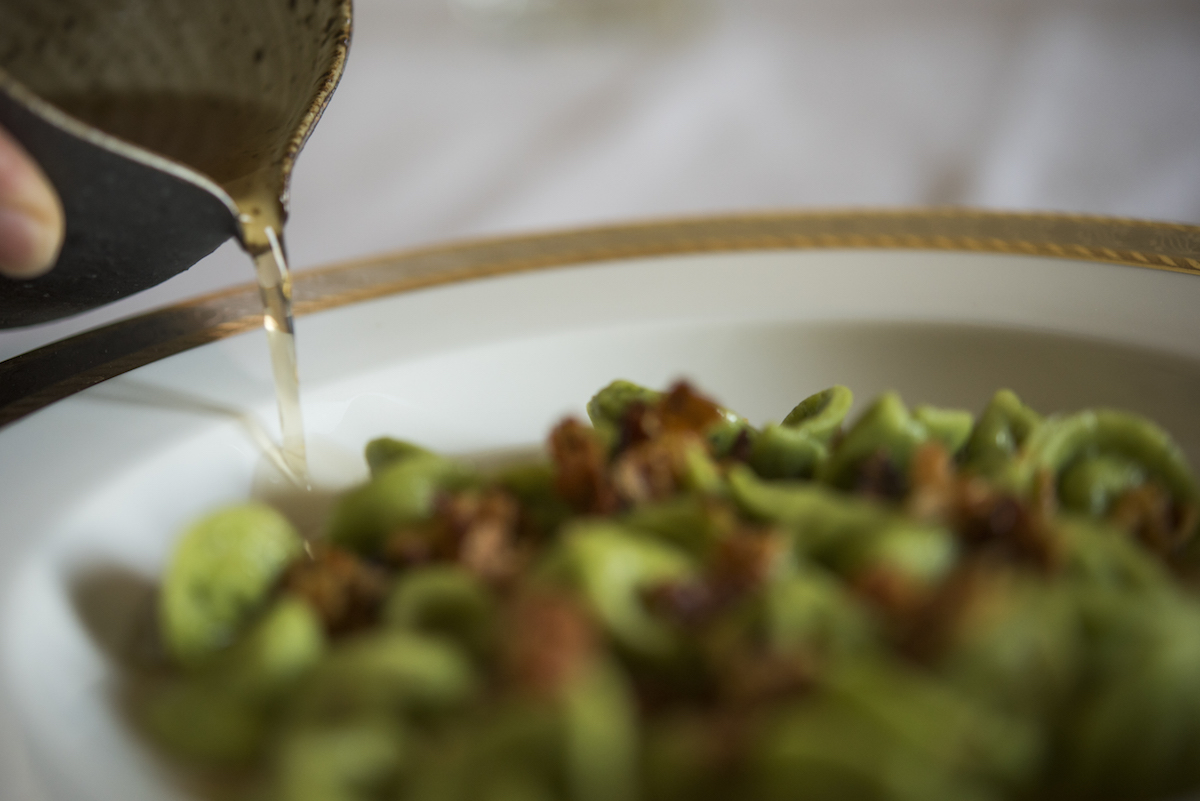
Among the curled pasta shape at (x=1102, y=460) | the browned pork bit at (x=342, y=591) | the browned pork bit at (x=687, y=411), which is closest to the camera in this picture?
the browned pork bit at (x=342, y=591)

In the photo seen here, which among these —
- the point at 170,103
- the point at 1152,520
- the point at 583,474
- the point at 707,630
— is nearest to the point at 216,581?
the point at 583,474

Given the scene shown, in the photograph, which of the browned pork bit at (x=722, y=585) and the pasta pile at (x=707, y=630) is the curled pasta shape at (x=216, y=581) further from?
the browned pork bit at (x=722, y=585)

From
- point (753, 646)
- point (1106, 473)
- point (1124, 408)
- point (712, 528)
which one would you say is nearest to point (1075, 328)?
point (1124, 408)

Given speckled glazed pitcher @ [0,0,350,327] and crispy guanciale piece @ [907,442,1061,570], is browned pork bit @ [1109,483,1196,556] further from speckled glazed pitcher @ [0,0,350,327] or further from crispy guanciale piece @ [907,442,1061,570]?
speckled glazed pitcher @ [0,0,350,327]

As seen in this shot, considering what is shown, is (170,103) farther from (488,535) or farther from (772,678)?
(772,678)

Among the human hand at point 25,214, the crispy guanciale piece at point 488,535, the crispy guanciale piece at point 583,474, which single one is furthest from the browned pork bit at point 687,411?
the human hand at point 25,214

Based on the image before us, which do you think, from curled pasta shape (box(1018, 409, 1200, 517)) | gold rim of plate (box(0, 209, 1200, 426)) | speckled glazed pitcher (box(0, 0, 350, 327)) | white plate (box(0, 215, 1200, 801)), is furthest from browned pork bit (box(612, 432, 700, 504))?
gold rim of plate (box(0, 209, 1200, 426))
